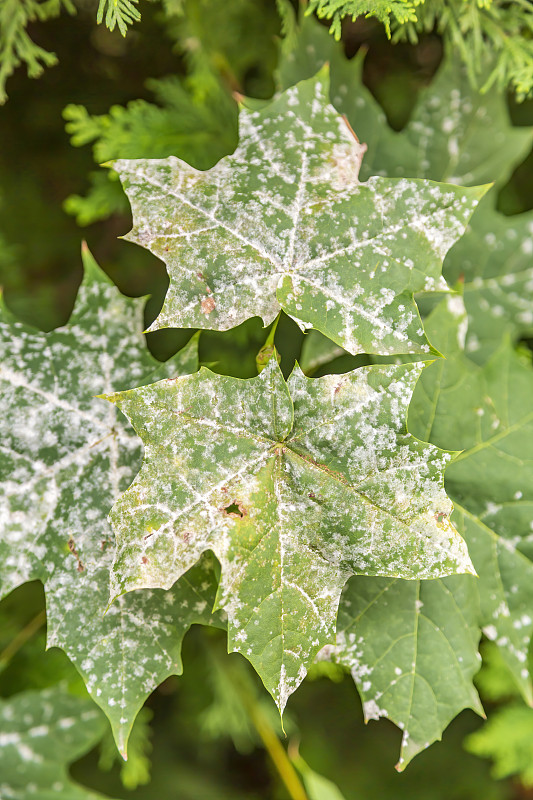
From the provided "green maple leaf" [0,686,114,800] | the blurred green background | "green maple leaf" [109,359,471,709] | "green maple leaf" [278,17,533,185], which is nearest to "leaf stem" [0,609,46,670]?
the blurred green background

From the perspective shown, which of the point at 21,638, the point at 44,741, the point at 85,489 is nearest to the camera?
the point at 85,489

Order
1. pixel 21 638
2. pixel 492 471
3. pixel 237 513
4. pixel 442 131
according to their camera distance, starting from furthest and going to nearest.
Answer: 1. pixel 21 638
2. pixel 442 131
3. pixel 492 471
4. pixel 237 513

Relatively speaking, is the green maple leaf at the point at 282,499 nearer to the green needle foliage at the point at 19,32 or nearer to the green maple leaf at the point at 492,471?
the green maple leaf at the point at 492,471

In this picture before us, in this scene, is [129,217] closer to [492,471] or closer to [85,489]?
[85,489]

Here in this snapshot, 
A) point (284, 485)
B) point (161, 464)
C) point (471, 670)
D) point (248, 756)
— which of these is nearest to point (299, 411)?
point (284, 485)

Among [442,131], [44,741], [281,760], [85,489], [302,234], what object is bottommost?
[281,760]

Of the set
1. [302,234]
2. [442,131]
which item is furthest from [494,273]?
[302,234]

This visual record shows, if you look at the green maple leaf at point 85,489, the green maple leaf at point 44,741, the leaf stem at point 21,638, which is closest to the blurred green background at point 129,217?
the leaf stem at point 21,638

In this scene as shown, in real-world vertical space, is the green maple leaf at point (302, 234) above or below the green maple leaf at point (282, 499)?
above
